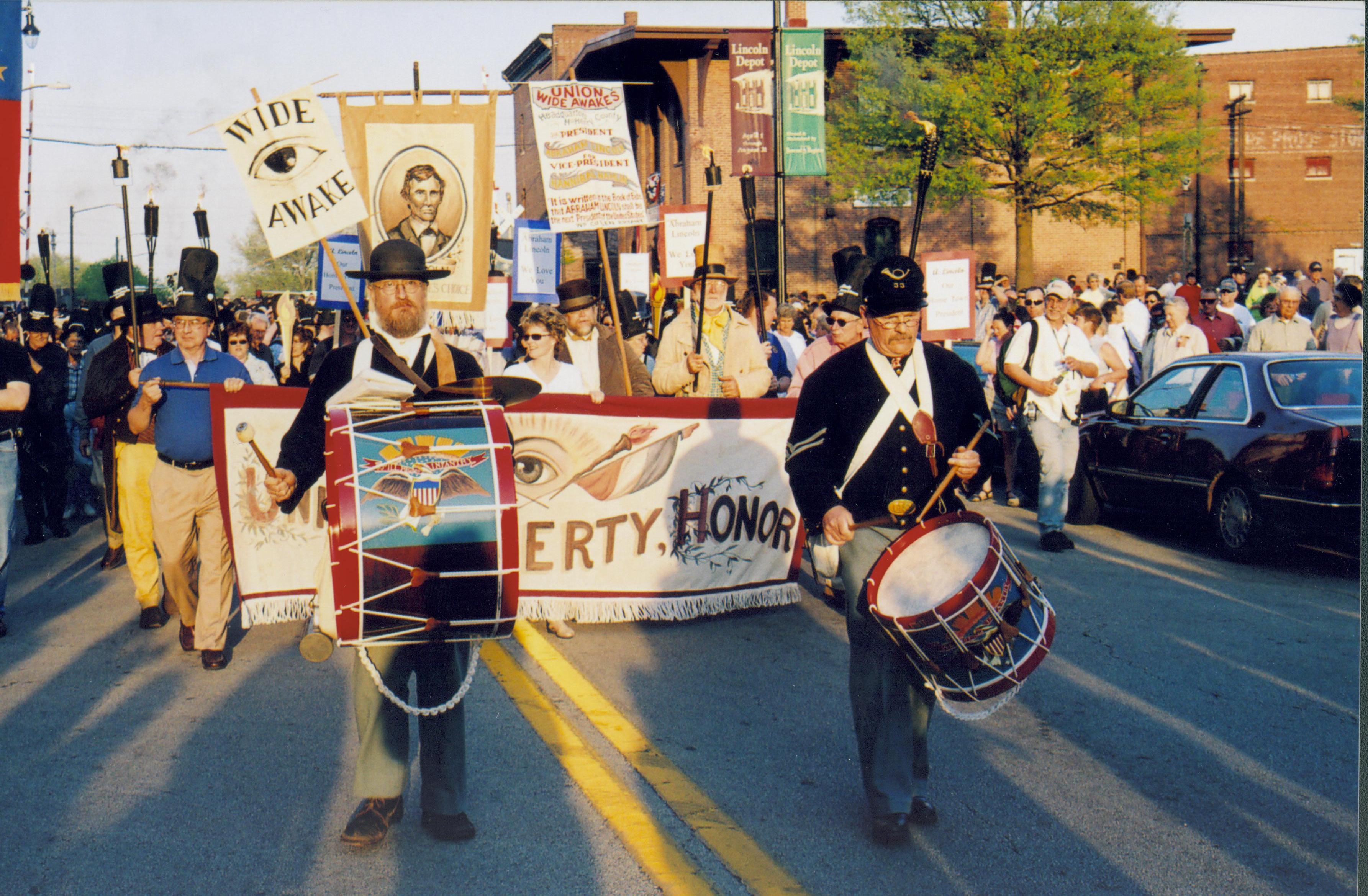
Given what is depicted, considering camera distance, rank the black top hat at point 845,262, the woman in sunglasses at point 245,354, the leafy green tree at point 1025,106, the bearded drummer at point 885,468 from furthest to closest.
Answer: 1. the leafy green tree at point 1025,106
2. the woman in sunglasses at point 245,354
3. the black top hat at point 845,262
4. the bearded drummer at point 885,468

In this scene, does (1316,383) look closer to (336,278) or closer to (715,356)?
(715,356)

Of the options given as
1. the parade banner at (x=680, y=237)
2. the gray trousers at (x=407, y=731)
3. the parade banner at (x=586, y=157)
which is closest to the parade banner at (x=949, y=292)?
the parade banner at (x=680, y=237)

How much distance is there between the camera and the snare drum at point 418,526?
414 centimetres

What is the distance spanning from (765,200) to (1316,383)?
1206 inches

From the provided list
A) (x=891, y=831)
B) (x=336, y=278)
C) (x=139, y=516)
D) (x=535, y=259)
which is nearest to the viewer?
(x=891, y=831)

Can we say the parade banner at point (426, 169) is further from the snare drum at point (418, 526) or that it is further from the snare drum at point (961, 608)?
the snare drum at point (961, 608)

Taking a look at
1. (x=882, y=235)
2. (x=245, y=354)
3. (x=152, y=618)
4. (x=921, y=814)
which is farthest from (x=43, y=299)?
(x=882, y=235)

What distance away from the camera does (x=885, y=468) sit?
4.68 meters

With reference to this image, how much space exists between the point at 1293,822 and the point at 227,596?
5.46 meters

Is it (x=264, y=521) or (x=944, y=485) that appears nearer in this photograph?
(x=944, y=485)

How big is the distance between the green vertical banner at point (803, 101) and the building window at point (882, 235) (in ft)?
70.2

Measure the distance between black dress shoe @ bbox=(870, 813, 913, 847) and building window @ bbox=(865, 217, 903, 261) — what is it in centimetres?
3611

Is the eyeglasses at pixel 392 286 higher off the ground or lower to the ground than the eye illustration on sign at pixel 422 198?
lower

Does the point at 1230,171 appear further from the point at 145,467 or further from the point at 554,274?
the point at 145,467
